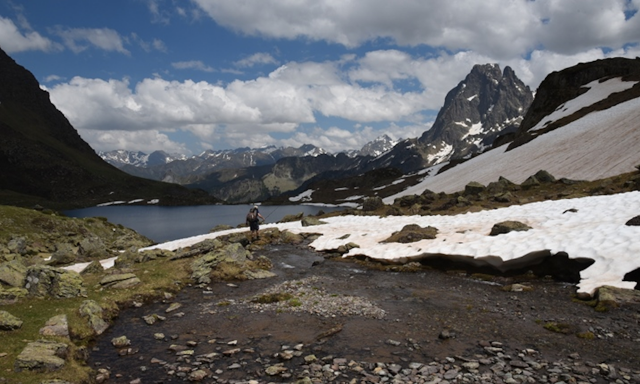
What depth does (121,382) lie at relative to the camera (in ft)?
40.3

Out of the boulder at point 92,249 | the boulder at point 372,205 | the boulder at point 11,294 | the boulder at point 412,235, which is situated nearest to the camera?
the boulder at point 11,294

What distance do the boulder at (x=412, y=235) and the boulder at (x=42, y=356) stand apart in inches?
936

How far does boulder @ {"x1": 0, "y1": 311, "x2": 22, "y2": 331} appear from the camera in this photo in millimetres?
14297

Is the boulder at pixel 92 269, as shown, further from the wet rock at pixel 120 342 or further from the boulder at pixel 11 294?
the wet rock at pixel 120 342

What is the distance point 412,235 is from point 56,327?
24271 millimetres

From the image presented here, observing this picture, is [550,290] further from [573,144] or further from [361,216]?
[573,144]

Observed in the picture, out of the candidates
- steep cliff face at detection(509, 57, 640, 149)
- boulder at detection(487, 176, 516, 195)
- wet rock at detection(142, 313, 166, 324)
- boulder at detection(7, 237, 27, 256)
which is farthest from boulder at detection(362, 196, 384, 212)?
steep cliff face at detection(509, 57, 640, 149)

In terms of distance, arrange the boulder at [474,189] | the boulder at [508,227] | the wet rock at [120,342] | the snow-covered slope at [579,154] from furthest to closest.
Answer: the snow-covered slope at [579,154]
the boulder at [474,189]
the boulder at [508,227]
the wet rock at [120,342]

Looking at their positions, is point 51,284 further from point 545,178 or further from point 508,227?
point 545,178

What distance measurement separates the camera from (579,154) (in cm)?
6259

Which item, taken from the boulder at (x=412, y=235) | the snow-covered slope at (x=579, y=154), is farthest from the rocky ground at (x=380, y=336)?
the snow-covered slope at (x=579, y=154)

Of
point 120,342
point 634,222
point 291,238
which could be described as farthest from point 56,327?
point 634,222

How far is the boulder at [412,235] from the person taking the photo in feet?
99.6

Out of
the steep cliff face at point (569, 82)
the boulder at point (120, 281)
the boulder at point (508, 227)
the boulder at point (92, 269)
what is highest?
the steep cliff face at point (569, 82)
